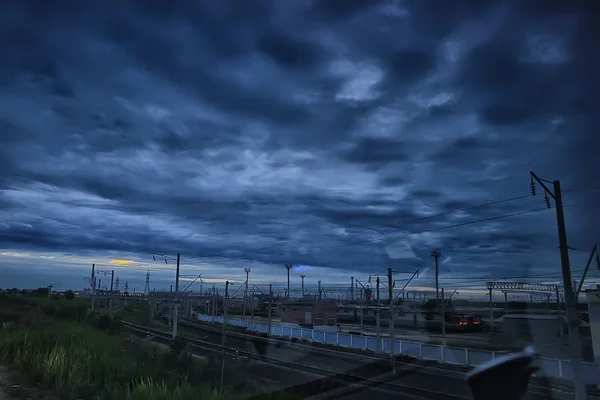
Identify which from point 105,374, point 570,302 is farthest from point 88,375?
point 570,302

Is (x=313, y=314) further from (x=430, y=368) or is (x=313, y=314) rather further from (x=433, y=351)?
(x=430, y=368)

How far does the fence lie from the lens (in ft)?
73.8

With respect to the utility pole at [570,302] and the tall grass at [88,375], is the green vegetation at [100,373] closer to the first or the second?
the tall grass at [88,375]

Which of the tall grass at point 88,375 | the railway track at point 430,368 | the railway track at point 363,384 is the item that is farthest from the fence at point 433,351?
the tall grass at point 88,375

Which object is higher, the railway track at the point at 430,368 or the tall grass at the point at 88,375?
the tall grass at the point at 88,375

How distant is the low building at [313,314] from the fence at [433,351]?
14160 millimetres

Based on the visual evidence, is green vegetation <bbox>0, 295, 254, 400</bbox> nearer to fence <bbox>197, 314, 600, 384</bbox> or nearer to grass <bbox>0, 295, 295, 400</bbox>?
grass <bbox>0, 295, 295, 400</bbox>

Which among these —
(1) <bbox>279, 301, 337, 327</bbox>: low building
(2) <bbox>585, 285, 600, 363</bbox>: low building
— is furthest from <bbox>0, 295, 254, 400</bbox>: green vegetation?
(1) <bbox>279, 301, 337, 327</bbox>: low building

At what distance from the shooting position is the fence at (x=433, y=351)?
22.5m

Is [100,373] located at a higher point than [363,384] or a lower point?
higher

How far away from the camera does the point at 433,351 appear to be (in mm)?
30812

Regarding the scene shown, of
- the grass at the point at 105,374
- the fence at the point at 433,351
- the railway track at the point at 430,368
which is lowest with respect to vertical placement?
the railway track at the point at 430,368

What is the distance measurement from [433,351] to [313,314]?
3511 cm

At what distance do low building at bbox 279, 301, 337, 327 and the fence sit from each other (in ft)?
46.5
